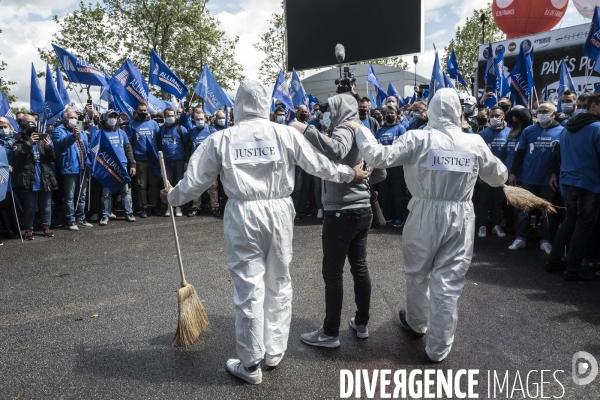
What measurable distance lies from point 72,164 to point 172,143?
80.4 inches

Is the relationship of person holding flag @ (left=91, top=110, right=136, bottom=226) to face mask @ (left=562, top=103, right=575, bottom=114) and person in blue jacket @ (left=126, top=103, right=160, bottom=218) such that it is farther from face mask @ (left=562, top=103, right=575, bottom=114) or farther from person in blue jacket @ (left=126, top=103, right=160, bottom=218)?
face mask @ (left=562, top=103, right=575, bottom=114)

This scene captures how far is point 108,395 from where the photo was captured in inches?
126

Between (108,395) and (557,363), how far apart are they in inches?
135

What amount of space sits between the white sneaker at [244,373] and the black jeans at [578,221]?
4176mm

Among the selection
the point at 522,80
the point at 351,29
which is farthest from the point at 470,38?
the point at 522,80

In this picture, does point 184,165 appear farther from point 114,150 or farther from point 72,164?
point 72,164

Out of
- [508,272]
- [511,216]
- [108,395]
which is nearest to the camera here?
[108,395]

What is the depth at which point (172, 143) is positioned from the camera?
976cm

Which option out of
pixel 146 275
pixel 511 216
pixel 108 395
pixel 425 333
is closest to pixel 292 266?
pixel 146 275

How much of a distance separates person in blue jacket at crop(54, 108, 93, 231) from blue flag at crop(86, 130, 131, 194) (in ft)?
0.82

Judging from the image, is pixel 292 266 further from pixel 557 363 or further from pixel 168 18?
pixel 168 18

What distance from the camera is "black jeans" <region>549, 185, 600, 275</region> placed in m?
5.27

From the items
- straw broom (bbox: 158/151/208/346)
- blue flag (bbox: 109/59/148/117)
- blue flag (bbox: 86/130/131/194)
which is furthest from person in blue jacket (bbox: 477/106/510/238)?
blue flag (bbox: 109/59/148/117)

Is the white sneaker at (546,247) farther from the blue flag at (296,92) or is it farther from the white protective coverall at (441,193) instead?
the blue flag at (296,92)
